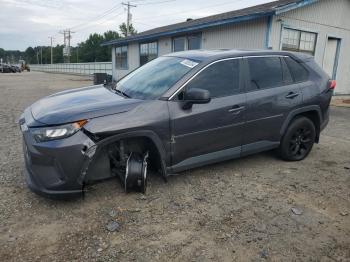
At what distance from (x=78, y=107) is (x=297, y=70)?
341cm

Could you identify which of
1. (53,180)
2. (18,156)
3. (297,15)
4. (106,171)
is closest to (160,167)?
(106,171)

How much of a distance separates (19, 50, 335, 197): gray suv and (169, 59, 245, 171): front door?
0.5 inches

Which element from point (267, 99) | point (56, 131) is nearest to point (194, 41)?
point (267, 99)

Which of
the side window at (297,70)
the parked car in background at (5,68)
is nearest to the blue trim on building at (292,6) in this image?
the side window at (297,70)

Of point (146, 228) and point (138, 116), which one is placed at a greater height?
point (138, 116)

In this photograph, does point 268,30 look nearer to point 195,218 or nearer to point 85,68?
point 195,218

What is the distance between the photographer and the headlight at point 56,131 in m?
3.12

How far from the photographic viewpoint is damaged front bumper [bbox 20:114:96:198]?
3092 millimetres

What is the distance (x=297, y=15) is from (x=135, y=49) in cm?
1292

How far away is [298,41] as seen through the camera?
1227cm

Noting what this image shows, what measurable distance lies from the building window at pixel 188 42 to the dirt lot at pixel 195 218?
1141 cm

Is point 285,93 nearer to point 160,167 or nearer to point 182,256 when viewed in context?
point 160,167

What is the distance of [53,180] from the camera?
10.4ft

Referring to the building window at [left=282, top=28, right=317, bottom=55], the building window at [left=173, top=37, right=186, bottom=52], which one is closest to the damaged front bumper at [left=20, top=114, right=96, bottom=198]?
the building window at [left=282, top=28, right=317, bottom=55]
